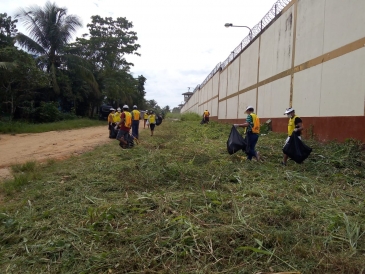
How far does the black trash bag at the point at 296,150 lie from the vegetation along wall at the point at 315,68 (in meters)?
1.67

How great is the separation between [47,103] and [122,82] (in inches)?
338

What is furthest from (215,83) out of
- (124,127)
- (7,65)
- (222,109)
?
(124,127)

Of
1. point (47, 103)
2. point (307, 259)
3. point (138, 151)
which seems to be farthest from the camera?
point (47, 103)

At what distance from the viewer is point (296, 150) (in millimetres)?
6035

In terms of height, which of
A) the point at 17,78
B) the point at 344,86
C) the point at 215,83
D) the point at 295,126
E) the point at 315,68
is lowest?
the point at 295,126

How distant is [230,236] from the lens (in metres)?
2.87

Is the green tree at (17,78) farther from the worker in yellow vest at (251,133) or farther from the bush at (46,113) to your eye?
the worker in yellow vest at (251,133)

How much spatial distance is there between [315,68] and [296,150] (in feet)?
13.2

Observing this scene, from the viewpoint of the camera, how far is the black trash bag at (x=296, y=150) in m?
6.03

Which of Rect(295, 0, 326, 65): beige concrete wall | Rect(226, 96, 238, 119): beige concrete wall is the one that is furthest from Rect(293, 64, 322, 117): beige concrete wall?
Rect(226, 96, 238, 119): beige concrete wall

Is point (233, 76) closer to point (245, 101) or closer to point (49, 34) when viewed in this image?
point (245, 101)

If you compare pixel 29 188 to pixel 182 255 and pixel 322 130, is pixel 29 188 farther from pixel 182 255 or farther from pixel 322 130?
pixel 322 130

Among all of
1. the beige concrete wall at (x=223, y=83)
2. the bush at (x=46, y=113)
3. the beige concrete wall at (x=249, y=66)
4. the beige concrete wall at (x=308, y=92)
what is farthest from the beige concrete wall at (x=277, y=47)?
the bush at (x=46, y=113)

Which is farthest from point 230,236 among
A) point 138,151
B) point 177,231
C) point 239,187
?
point 138,151
